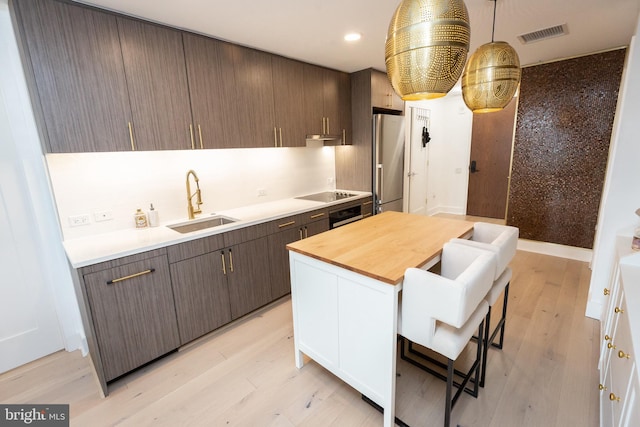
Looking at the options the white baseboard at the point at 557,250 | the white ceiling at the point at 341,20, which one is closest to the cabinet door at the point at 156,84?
the white ceiling at the point at 341,20

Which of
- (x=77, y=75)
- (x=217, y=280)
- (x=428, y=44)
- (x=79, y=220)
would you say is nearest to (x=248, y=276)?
(x=217, y=280)

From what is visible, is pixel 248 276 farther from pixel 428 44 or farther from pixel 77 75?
pixel 428 44

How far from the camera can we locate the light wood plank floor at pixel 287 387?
170 cm

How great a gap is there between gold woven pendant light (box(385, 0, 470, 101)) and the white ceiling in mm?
1079

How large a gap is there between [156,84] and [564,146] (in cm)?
455

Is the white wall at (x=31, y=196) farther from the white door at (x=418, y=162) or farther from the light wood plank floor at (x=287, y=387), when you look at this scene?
the white door at (x=418, y=162)

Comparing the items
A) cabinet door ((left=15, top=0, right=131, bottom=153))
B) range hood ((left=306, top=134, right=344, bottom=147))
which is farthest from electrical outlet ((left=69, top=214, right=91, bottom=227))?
range hood ((left=306, top=134, right=344, bottom=147))

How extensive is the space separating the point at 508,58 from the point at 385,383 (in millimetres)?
1938

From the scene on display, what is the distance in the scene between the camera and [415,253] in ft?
5.57

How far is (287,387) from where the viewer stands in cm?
194

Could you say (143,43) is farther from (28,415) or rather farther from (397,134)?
(397,134)

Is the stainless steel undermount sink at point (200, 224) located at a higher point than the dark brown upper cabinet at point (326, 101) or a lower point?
lower

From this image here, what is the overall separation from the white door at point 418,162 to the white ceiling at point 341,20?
2185mm

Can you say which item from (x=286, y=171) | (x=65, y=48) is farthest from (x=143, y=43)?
(x=286, y=171)
